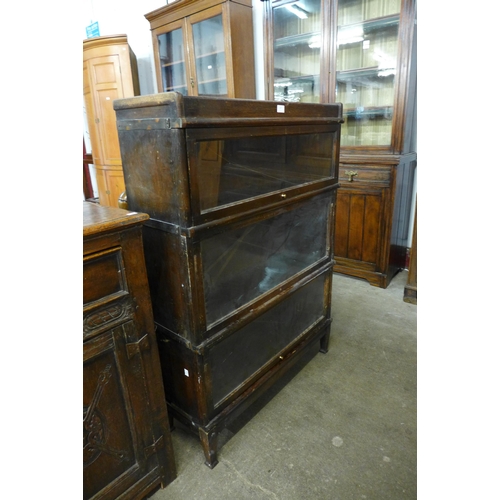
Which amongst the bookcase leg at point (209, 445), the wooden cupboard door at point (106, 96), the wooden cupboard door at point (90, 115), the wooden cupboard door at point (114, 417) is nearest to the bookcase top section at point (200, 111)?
the wooden cupboard door at point (114, 417)

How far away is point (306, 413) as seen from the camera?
148 centimetres

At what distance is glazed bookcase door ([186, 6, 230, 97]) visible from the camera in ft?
8.94

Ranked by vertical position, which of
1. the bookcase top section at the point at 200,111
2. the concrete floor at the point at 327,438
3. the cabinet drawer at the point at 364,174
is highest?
the bookcase top section at the point at 200,111

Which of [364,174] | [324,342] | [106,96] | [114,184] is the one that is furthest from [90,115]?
[324,342]

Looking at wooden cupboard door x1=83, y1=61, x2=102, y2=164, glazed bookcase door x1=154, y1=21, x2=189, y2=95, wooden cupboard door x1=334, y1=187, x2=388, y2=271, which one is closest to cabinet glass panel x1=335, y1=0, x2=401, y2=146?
wooden cupboard door x1=334, y1=187, x2=388, y2=271

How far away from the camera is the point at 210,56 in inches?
114

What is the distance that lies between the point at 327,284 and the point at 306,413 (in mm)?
596

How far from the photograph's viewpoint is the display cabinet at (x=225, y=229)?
962 mm

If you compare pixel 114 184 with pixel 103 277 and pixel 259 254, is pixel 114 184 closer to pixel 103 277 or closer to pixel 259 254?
pixel 259 254

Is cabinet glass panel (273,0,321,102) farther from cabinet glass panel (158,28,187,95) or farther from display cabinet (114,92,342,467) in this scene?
display cabinet (114,92,342,467)

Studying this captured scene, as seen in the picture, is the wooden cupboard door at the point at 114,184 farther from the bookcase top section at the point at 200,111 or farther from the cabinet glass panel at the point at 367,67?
the bookcase top section at the point at 200,111

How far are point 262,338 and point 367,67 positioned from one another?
2.02 m

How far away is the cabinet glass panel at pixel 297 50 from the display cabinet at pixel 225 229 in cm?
142
